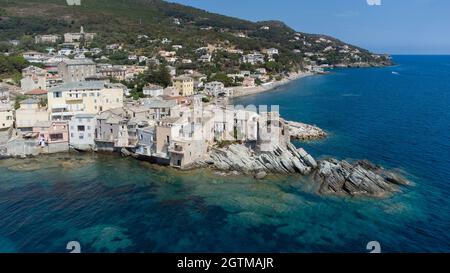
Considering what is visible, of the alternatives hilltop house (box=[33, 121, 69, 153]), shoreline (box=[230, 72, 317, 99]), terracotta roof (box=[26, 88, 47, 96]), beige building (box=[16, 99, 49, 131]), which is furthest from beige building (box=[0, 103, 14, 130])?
shoreline (box=[230, 72, 317, 99])

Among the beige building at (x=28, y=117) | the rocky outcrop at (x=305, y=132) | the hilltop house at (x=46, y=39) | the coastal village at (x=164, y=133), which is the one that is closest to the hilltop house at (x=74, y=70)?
the coastal village at (x=164, y=133)

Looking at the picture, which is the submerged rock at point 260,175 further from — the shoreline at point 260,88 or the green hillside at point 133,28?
the green hillside at point 133,28

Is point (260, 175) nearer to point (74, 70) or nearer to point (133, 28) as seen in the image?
point (74, 70)

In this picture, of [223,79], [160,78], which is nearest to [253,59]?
[223,79]

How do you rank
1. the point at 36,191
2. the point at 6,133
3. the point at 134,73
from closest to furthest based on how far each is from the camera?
the point at 36,191, the point at 6,133, the point at 134,73

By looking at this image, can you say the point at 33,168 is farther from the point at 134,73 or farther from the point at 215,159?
the point at 134,73
